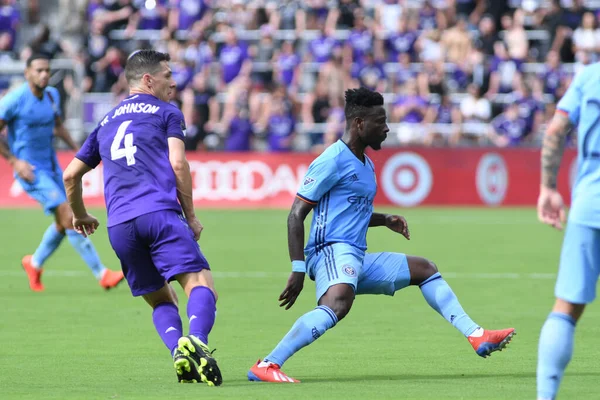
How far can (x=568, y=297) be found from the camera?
5.61 m

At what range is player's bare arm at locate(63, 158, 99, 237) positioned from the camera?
7551 mm

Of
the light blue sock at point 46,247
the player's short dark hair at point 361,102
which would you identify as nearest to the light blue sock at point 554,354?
the player's short dark hair at point 361,102

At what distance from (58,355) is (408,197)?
1695 cm

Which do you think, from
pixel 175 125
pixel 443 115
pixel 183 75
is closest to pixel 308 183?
pixel 175 125

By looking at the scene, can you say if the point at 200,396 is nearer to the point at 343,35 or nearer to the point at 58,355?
the point at 58,355

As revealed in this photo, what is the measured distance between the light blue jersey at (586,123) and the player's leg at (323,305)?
1.97 meters

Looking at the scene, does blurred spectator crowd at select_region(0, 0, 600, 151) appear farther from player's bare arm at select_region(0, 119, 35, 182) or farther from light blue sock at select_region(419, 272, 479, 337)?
light blue sock at select_region(419, 272, 479, 337)

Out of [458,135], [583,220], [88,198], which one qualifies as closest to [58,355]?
[583,220]

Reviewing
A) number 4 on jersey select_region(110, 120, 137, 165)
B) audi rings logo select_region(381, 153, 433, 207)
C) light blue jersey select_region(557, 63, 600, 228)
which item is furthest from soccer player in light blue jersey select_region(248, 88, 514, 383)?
audi rings logo select_region(381, 153, 433, 207)

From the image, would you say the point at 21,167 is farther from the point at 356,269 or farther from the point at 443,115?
the point at 443,115

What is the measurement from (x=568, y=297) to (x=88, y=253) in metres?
7.73

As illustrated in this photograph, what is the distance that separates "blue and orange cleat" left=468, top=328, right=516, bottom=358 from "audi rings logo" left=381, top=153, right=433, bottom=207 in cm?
1718

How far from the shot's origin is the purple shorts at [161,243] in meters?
7.11

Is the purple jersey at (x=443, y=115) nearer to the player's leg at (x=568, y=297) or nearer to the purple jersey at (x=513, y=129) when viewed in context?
the purple jersey at (x=513, y=129)
